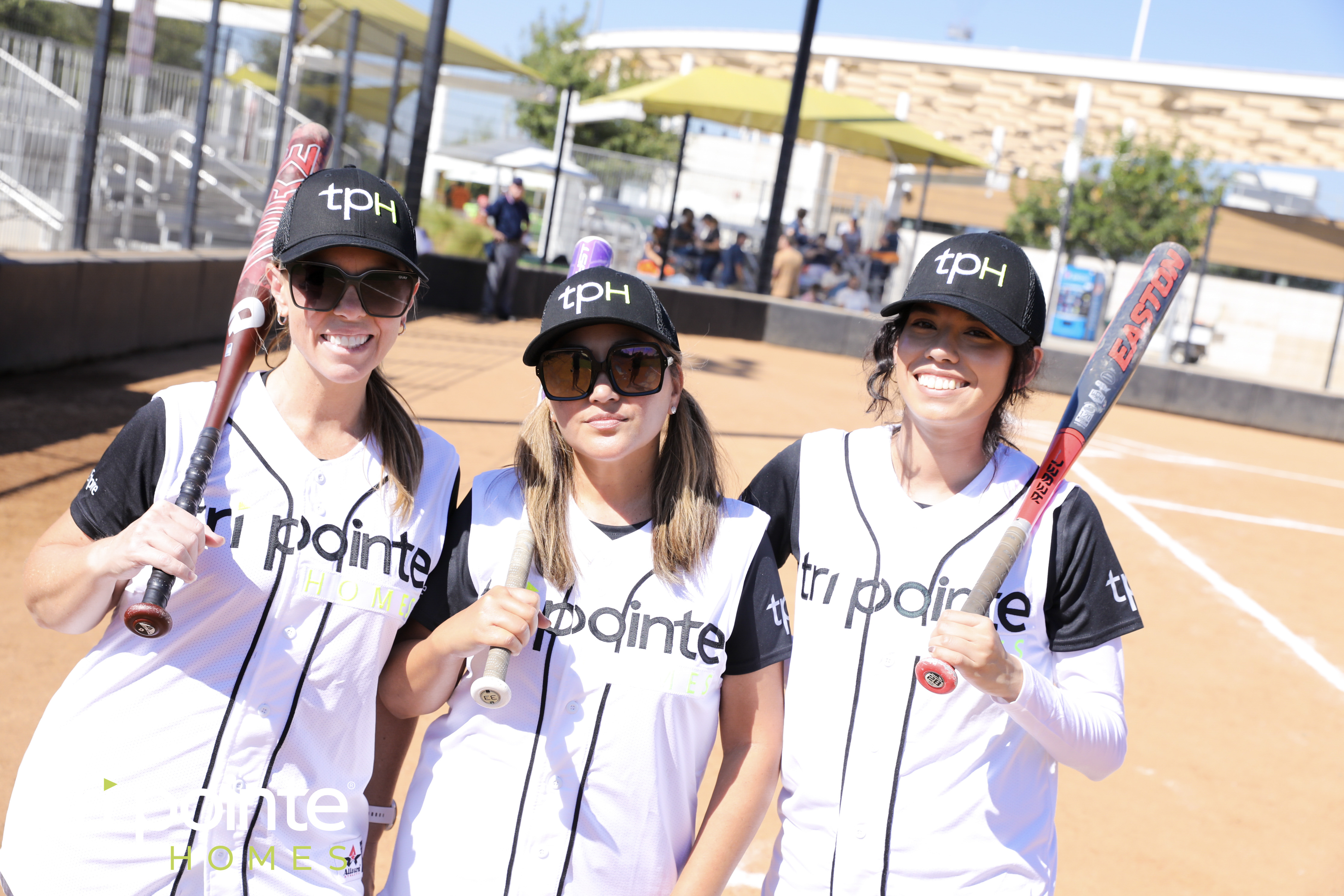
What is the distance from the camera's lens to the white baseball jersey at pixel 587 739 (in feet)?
6.59

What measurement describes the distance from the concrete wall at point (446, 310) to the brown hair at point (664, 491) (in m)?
8.02

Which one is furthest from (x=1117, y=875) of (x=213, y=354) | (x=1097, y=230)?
(x=1097, y=230)

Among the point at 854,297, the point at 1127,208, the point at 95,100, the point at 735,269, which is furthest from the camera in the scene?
the point at 1127,208

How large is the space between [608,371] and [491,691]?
633 mm

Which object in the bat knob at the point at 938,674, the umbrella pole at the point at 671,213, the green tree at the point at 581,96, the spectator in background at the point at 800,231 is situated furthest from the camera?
the green tree at the point at 581,96

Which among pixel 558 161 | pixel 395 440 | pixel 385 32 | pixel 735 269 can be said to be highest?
pixel 385 32

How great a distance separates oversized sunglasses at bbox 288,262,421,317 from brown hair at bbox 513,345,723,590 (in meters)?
0.37

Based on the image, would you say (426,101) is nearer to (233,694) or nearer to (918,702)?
(233,694)

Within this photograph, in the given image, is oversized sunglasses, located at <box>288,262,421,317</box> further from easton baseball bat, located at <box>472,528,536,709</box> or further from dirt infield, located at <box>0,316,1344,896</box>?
dirt infield, located at <box>0,316,1344,896</box>

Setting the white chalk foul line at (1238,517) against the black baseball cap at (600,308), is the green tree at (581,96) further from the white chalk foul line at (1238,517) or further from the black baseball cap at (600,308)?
the black baseball cap at (600,308)

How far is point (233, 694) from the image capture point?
2.01 m

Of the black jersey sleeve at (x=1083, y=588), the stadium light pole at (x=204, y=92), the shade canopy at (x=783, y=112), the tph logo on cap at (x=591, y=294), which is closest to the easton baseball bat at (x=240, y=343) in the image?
the tph logo on cap at (x=591, y=294)

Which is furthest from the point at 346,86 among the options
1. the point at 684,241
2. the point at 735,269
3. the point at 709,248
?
the point at 735,269

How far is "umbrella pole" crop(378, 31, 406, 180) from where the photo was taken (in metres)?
15.5
